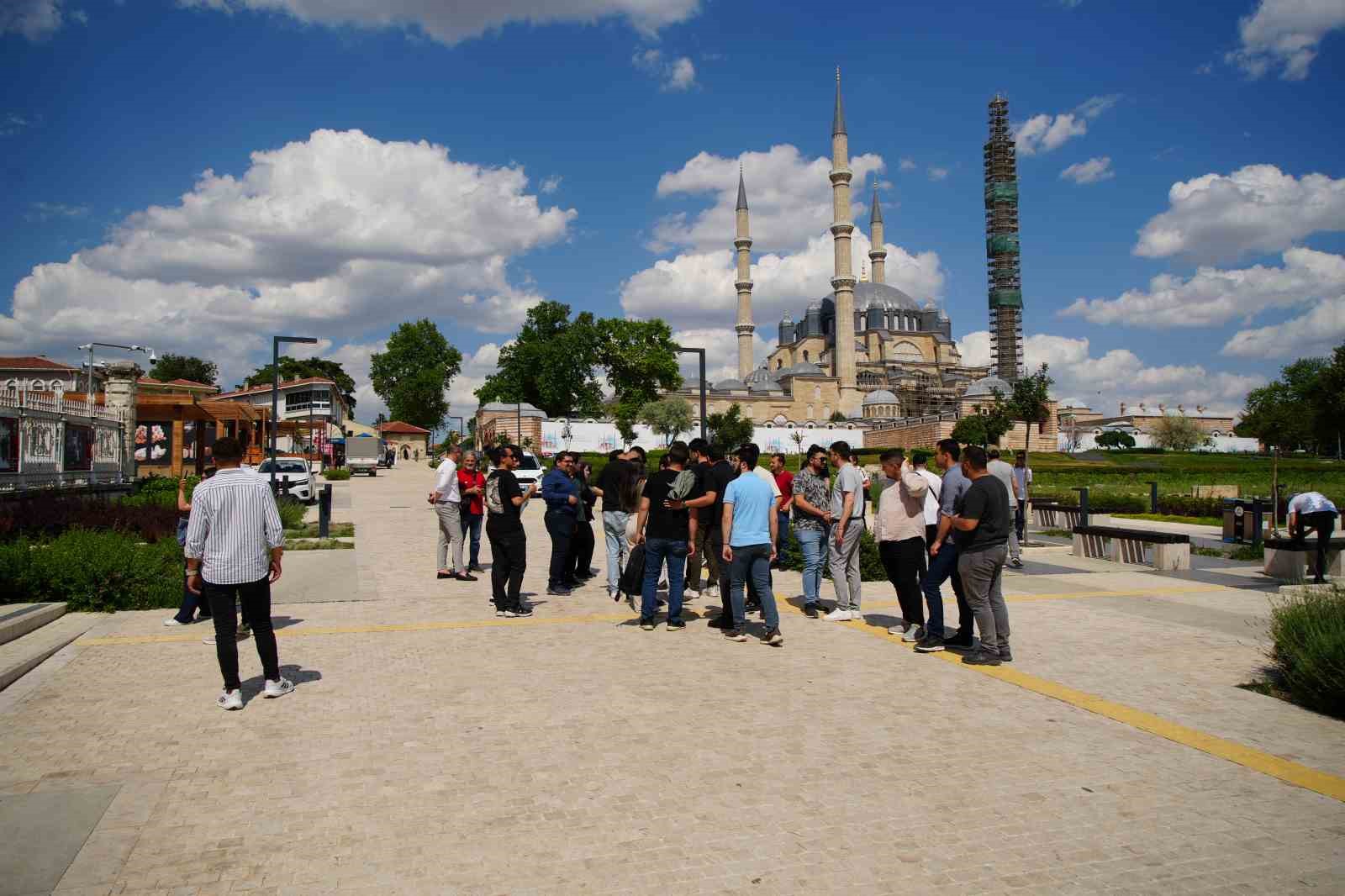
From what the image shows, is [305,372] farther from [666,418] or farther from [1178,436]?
[1178,436]

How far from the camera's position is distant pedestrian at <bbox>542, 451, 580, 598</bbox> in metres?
Result: 10.3

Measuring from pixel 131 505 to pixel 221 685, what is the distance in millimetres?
10397

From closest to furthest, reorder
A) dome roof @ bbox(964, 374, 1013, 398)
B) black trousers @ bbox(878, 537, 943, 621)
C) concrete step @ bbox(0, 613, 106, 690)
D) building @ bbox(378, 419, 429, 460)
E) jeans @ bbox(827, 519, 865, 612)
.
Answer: concrete step @ bbox(0, 613, 106, 690) → black trousers @ bbox(878, 537, 943, 621) → jeans @ bbox(827, 519, 865, 612) → building @ bbox(378, 419, 429, 460) → dome roof @ bbox(964, 374, 1013, 398)

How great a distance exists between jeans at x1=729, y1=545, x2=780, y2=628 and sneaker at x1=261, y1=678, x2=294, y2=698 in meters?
3.77

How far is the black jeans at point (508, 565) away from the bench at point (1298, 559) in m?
10.2

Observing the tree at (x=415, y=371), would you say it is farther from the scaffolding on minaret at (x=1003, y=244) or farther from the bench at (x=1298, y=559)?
the bench at (x=1298, y=559)

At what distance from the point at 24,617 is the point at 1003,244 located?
374ft

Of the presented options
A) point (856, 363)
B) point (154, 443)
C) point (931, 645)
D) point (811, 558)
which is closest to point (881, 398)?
point (856, 363)

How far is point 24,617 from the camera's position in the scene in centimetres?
771

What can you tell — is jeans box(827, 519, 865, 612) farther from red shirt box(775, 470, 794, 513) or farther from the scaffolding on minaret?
the scaffolding on minaret

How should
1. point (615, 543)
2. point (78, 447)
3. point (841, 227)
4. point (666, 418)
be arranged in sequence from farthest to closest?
point (841, 227)
point (666, 418)
point (78, 447)
point (615, 543)

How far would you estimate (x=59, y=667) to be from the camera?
22.0 ft

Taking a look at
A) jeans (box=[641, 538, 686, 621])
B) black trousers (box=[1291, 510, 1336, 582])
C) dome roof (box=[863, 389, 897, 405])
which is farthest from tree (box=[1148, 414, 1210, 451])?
jeans (box=[641, 538, 686, 621])

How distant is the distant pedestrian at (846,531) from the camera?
8.48 metres
